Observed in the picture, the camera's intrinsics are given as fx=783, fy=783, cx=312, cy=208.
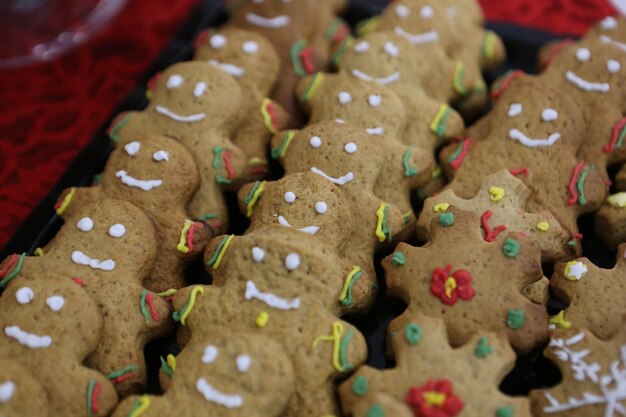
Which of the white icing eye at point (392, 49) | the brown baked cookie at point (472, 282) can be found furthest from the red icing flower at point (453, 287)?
the white icing eye at point (392, 49)

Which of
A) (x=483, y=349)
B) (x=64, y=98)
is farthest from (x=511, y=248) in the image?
(x=64, y=98)

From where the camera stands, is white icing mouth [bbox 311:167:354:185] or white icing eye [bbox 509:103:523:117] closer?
white icing mouth [bbox 311:167:354:185]

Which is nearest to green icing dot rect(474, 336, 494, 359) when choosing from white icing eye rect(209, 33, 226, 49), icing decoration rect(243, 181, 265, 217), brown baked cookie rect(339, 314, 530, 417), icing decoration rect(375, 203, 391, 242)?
brown baked cookie rect(339, 314, 530, 417)

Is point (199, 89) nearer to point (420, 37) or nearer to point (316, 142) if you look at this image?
point (316, 142)

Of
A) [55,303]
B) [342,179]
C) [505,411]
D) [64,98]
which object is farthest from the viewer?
[64,98]

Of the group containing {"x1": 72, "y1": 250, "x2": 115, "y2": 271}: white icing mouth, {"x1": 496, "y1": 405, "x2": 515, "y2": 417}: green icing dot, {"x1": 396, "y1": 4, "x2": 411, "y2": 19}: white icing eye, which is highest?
{"x1": 396, "y1": 4, "x2": 411, "y2": 19}: white icing eye

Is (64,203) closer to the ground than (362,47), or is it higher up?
closer to the ground

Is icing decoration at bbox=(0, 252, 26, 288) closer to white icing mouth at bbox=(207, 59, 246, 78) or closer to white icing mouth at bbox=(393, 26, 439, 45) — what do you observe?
white icing mouth at bbox=(207, 59, 246, 78)
